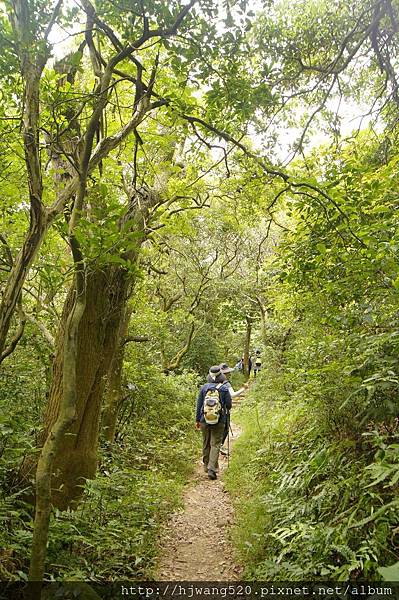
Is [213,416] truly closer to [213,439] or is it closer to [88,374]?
[213,439]

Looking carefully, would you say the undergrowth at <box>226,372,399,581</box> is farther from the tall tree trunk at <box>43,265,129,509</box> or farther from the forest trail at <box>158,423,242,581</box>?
the tall tree trunk at <box>43,265,129,509</box>

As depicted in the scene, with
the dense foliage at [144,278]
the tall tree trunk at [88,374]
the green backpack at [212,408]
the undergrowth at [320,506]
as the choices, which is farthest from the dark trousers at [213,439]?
the tall tree trunk at [88,374]

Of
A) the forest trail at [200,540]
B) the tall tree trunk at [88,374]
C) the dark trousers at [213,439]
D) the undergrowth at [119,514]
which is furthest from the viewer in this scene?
the dark trousers at [213,439]

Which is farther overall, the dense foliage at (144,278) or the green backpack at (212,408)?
the green backpack at (212,408)

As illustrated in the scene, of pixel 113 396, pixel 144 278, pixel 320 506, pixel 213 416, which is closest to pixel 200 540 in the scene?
pixel 320 506

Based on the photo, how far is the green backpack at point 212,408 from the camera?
769cm

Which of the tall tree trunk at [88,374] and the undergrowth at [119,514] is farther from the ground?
the tall tree trunk at [88,374]

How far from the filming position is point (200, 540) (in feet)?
17.8

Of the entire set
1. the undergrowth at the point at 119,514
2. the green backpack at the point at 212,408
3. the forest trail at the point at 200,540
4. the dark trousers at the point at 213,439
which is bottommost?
the forest trail at the point at 200,540

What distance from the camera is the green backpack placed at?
7.69 meters

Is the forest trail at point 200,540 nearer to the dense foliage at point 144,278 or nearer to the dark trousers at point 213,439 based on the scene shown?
the dense foliage at point 144,278

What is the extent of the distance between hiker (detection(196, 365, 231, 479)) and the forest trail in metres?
0.61

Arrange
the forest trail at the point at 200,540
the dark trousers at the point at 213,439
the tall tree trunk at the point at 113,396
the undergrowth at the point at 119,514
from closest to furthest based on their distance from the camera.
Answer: the undergrowth at the point at 119,514 → the forest trail at the point at 200,540 → the tall tree trunk at the point at 113,396 → the dark trousers at the point at 213,439

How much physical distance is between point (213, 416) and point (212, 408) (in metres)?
0.15
